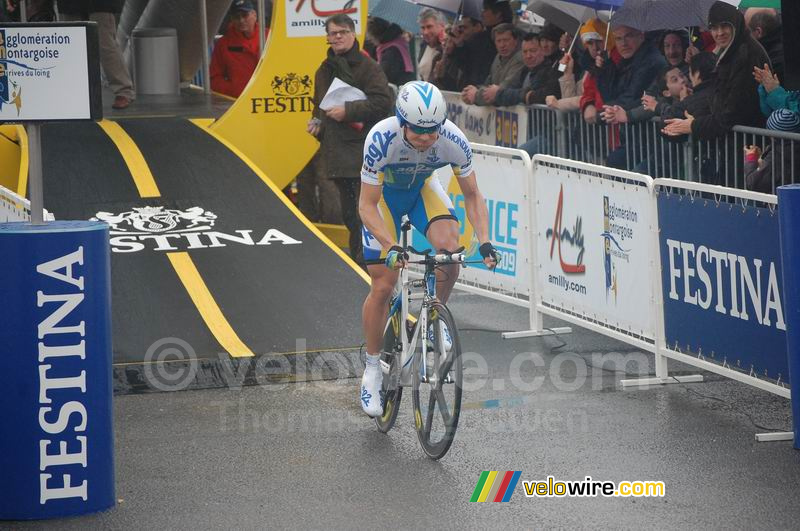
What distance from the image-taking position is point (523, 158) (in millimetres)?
10539

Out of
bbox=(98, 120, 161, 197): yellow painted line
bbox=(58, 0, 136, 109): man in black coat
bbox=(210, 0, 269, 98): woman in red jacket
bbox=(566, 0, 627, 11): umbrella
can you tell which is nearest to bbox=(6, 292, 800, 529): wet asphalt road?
bbox=(566, 0, 627, 11): umbrella

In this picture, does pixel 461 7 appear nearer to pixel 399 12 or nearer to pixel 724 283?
pixel 399 12

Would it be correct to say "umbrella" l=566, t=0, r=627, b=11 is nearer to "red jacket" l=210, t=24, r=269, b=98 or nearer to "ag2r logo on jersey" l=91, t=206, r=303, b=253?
"ag2r logo on jersey" l=91, t=206, r=303, b=253

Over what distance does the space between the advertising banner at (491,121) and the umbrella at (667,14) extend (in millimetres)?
2657

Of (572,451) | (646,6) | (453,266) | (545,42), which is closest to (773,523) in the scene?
(572,451)

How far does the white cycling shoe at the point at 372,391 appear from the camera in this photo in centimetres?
770

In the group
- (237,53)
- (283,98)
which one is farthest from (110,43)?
(283,98)

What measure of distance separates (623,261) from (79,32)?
4.38 m

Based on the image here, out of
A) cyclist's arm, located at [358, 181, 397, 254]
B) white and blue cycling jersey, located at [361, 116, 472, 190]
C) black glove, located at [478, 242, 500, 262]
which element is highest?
white and blue cycling jersey, located at [361, 116, 472, 190]

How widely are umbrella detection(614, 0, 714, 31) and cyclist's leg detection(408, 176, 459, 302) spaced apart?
4.18 m

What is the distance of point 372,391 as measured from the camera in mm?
7781

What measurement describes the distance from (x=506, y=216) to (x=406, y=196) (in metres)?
3.06

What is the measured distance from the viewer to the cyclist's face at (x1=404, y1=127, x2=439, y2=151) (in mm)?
7148

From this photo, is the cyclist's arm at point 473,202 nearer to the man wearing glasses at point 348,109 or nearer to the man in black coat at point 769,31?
the man in black coat at point 769,31
